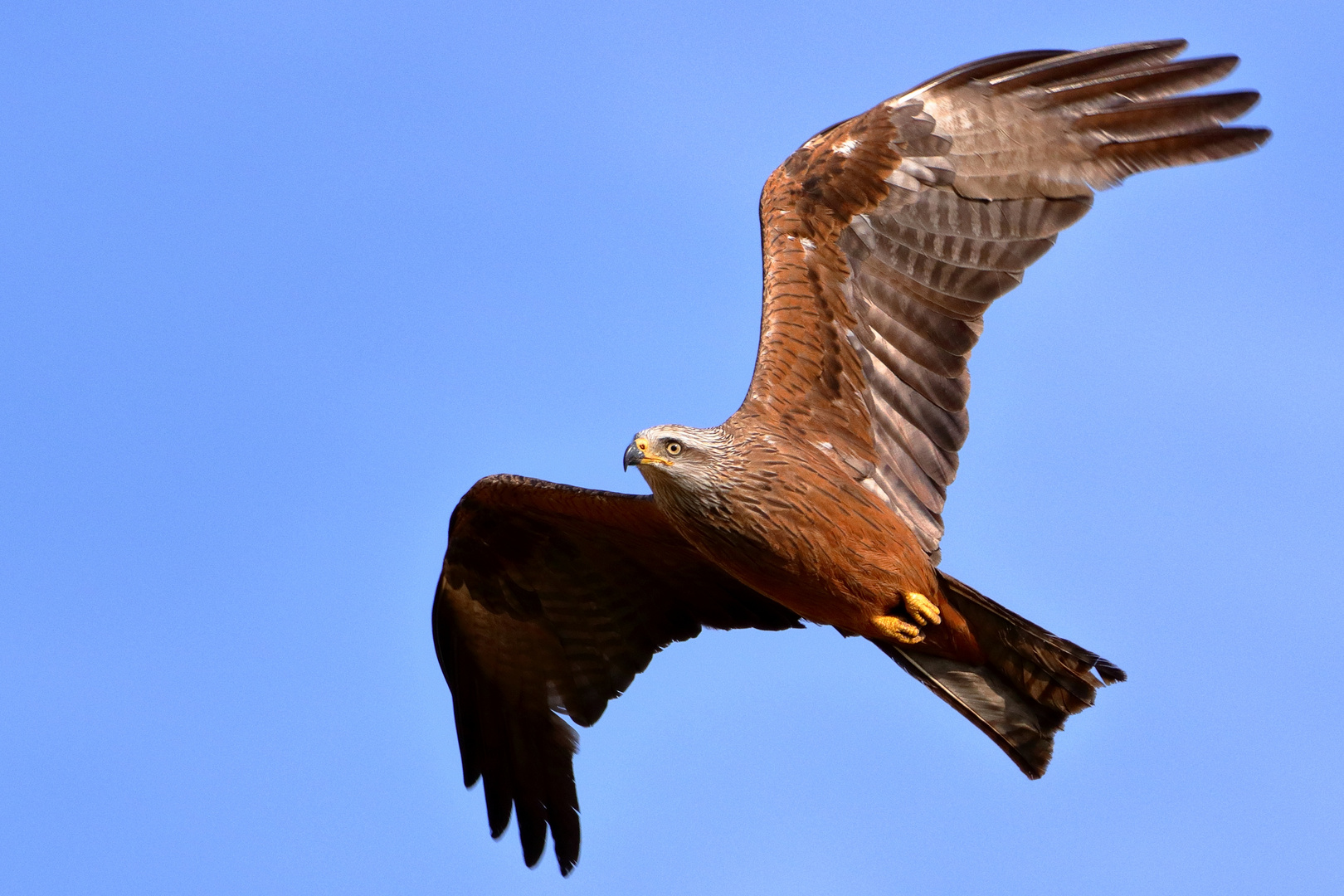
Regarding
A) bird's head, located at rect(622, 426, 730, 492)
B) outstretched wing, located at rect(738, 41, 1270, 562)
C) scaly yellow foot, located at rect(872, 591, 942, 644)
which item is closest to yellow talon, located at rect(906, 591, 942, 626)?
scaly yellow foot, located at rect(872, 591, 942, 644)

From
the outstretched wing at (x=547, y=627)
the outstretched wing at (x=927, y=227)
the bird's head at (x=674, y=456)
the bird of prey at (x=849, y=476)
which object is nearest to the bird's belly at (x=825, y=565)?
the bird of prey at (x=849, y=476)

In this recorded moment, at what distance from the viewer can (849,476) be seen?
9.11m

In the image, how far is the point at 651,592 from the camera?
10148mm

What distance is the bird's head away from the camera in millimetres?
8148

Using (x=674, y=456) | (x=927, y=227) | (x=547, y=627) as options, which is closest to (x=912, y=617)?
(x=674, y=456)

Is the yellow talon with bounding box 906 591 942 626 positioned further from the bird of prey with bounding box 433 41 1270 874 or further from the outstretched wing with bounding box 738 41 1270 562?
the outstretched wing with bounding box 738 41 1270 562

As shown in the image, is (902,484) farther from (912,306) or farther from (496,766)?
(496,766)

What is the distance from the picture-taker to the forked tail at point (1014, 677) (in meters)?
8.73

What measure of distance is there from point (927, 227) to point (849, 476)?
1655 mm

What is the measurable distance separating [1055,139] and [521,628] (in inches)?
178

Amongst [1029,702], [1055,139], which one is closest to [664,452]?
[1029,702]

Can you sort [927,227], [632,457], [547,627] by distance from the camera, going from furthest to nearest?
[547,627], [927,227], [632,457]

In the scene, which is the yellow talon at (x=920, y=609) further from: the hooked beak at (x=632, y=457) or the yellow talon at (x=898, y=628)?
the hooked beak at (x=632, y=457)

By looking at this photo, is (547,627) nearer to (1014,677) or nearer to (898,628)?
(898,628)
